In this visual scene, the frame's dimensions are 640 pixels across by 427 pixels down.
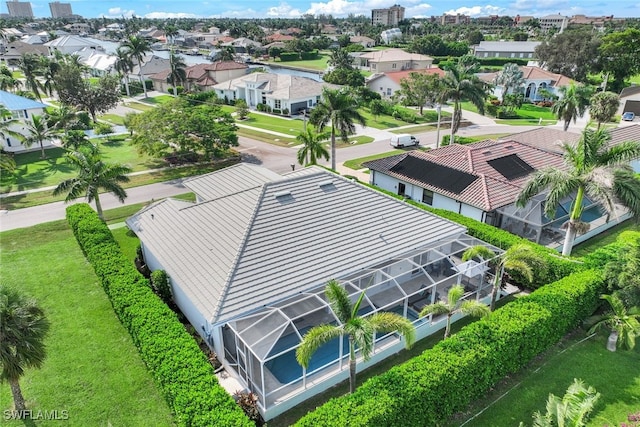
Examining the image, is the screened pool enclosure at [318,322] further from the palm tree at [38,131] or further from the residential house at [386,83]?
the residential house at [386,83]

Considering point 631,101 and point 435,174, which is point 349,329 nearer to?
point 435,174

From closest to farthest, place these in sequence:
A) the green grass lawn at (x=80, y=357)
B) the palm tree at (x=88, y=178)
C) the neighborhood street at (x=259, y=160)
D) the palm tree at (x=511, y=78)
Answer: the green grass lawn at (x=80, y=357) → the palm tree at (x=88, y=178) → the neighborhood street at (x=259, y=160) → the palm tree at (x=511, y=78)

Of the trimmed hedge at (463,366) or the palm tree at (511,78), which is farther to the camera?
the palm tree at (511,78)

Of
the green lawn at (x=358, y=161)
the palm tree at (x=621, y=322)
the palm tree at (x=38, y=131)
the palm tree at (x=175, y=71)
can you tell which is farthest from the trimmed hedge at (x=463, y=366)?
the palm tree at (x=175, y=71)

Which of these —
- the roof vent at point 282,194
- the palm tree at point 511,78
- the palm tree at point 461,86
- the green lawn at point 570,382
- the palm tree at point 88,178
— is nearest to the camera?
the green lawn at point 570,382

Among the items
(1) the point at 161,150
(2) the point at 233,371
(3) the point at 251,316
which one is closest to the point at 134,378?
(2) the point at 233,371

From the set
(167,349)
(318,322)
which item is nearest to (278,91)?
(318,322)

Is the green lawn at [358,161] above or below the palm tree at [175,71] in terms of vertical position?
below
